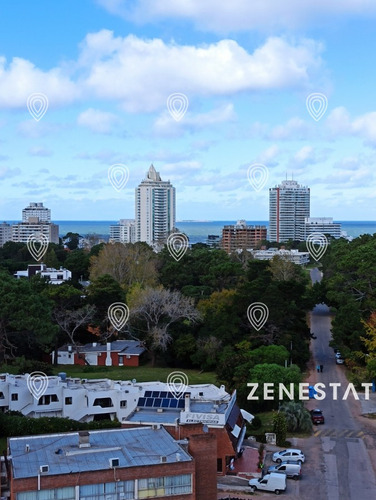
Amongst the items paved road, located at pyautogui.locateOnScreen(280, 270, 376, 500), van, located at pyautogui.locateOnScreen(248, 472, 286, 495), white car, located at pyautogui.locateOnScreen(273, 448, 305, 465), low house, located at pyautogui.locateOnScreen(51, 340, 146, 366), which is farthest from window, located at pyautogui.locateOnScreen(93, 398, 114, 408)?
low house, located at pyautogui.locateOnScreen(51, 340, 146, 366)

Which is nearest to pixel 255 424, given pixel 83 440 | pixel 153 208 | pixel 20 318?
pixel 83 440

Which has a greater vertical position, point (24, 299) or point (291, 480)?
point (24, 299)

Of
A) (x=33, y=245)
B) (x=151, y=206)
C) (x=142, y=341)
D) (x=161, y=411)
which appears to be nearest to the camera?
(x=161, y=411)

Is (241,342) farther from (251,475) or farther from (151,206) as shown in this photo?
(151,206)

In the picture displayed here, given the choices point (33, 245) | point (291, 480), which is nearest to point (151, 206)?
point (33, 245)

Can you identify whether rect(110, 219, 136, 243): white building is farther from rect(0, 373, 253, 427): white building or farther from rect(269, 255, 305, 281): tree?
rect(0, 373, 253, 427): white building

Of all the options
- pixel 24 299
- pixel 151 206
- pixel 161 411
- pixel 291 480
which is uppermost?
pixel 151 206
